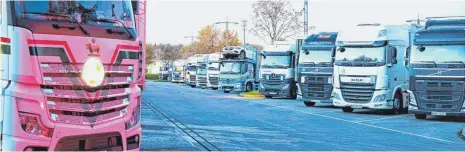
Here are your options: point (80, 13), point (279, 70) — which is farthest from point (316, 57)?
point (80, 13)

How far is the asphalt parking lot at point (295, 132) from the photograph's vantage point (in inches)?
517

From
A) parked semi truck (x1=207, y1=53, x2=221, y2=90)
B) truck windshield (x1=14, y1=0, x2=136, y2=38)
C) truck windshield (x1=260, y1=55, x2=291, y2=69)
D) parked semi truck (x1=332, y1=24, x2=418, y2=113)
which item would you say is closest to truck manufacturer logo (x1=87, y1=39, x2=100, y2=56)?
truck windshield (x1=14, y1=0, x2=136, y2=38)

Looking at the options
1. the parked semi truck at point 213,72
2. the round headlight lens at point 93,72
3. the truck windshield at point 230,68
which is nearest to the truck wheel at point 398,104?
the round headlight lens at point 93,72

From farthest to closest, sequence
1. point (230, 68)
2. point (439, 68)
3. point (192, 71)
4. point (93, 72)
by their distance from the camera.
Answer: point (192, 71), point (230, 68), point (439, 68), point (93, 72)

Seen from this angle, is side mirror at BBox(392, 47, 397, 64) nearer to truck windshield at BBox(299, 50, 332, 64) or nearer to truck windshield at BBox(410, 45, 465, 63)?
truck windshield at BBox(410, 45, 465, 63)

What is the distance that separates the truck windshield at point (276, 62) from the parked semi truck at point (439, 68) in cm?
1346

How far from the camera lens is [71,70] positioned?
734 cm

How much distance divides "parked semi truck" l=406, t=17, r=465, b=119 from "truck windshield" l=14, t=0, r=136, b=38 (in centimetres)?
1421

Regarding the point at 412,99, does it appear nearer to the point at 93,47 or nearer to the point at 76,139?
the point at 93,47

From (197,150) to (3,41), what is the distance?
561cm

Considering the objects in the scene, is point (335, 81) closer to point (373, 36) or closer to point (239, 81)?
point (373, 36)

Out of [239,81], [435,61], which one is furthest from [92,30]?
[239,81]

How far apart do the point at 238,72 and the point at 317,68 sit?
1696cm

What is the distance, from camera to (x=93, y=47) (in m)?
7.53
